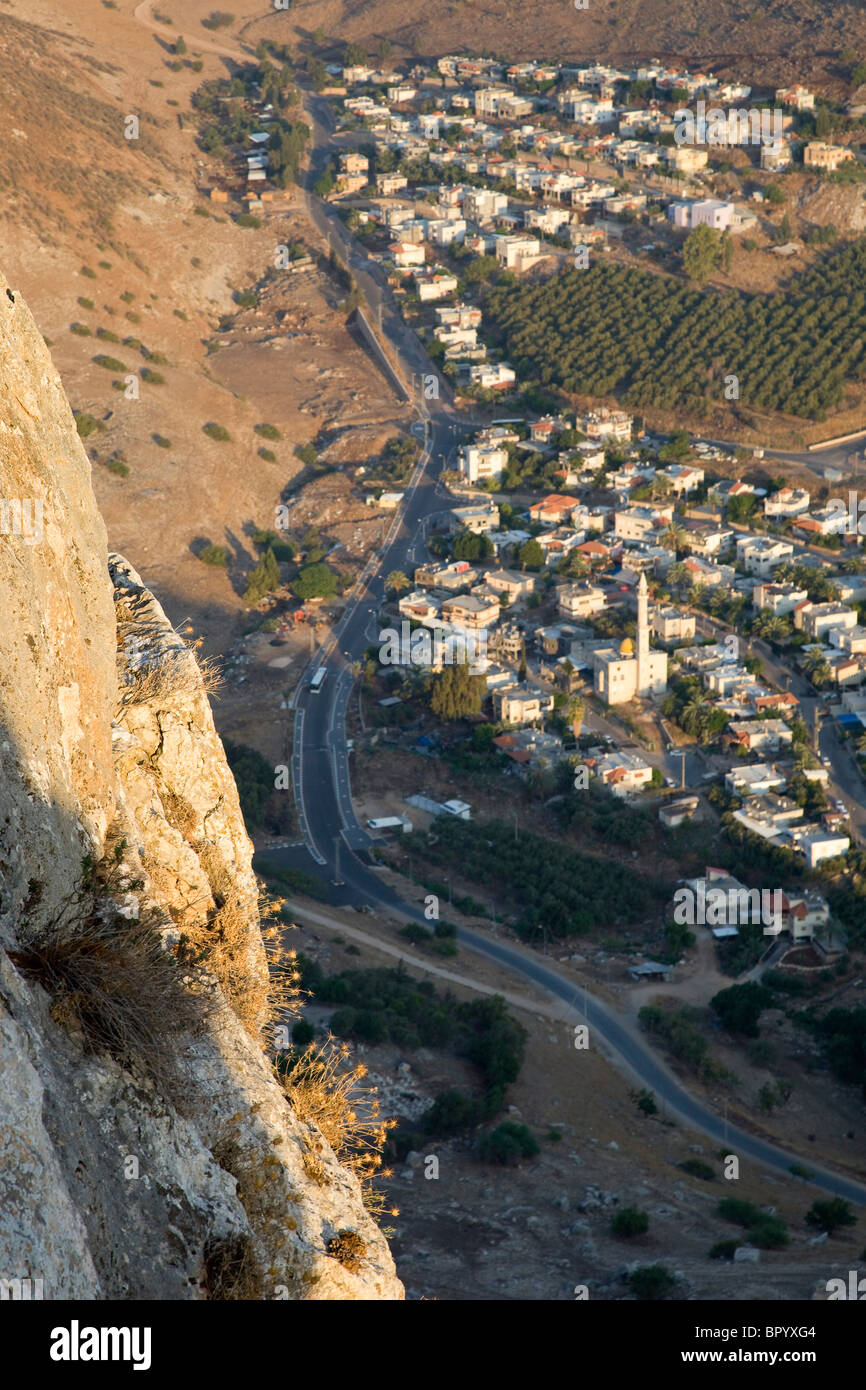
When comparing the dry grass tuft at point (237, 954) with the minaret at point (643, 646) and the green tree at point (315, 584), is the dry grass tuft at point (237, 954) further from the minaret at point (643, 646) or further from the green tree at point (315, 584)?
the green tree at point (315, 584)

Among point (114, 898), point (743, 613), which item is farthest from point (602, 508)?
point (114, 898)

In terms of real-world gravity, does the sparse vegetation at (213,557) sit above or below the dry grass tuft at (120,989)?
above

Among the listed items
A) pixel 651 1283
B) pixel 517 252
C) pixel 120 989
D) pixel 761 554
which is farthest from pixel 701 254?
pixel 120 989

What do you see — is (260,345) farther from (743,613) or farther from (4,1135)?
(4,1135)

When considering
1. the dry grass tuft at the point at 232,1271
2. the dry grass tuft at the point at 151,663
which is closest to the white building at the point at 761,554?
the dry grass tuft at the point at 151,663

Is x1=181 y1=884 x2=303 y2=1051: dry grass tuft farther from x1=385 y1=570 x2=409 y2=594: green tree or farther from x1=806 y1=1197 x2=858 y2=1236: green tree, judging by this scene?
x1=385 y1=570 x2=409 y2=594: green tree

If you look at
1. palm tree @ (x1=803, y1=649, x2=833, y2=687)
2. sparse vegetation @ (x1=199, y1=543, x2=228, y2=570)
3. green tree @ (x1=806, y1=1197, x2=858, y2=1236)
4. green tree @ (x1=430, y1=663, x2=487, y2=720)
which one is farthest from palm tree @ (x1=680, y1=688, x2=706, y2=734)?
green tree @ (x1=806, y1=1197, x2=858, y2=1236)
